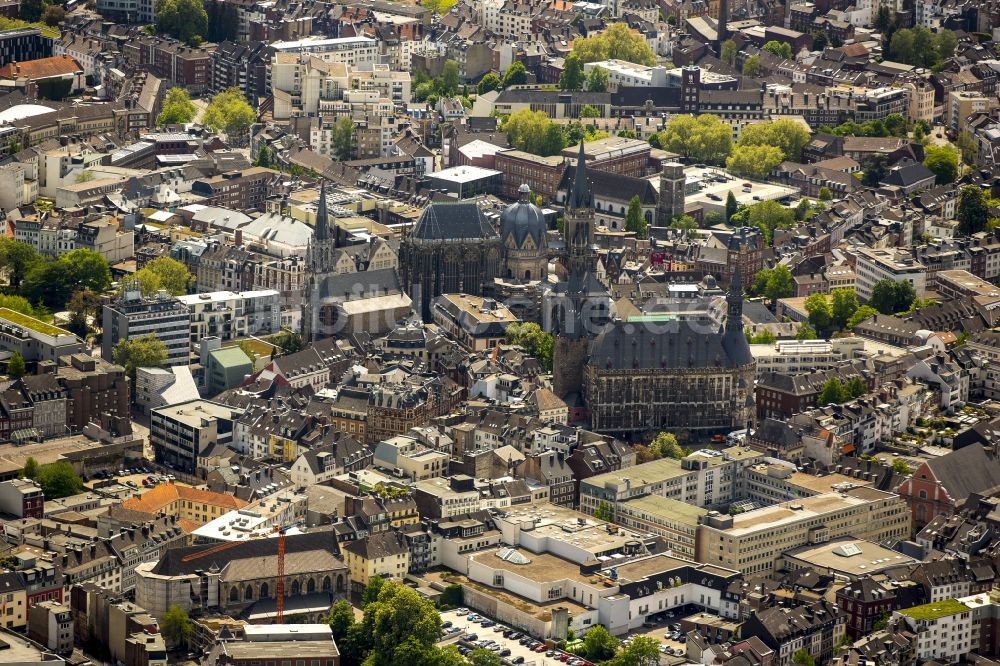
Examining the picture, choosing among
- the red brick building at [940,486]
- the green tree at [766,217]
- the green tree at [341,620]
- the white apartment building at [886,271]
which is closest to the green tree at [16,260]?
the green tree at [766,217]

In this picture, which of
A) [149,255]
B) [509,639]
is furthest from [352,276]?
[509,639]

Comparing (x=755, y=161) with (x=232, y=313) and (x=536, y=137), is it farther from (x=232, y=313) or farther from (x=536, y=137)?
(x=232, y=313)

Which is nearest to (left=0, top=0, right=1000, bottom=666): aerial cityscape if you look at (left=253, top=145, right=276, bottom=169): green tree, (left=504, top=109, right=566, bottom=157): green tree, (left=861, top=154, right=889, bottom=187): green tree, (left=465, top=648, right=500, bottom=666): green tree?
(left=504, top=109, right=566, bottom=157): green tree

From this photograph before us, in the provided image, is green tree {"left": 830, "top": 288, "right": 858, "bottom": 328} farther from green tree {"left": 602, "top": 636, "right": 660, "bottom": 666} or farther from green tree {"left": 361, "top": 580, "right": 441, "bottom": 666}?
green tree {"left": 361, "top": 580, "right": 441, "bottom": 666}

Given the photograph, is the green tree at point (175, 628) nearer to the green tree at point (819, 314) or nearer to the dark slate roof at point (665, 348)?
the dark slate roof at point (665, 348)

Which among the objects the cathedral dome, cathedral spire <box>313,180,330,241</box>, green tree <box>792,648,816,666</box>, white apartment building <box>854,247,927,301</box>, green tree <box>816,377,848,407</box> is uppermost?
cathedral spire <box>313,180,330,241</box>

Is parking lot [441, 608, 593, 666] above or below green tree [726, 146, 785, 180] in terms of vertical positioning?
below

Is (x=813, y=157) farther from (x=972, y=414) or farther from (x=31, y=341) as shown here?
(x=31, y=341)
